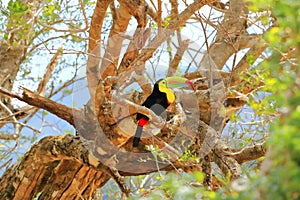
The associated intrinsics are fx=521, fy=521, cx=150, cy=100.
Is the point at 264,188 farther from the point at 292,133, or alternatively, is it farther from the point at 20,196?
the point at 20,196

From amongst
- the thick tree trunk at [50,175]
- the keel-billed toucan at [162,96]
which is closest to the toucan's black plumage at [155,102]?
the keel-billed toucan at [162,96]

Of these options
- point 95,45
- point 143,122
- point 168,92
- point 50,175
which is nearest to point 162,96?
point 168,92

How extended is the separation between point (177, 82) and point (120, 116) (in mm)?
421

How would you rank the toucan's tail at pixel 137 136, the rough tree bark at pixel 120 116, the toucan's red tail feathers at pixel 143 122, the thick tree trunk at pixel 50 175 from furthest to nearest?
the thick tree trunk at pixel 50 175 → the toucan's tail at pixel 137 136 → the toucan's red tail feathers at pixel 143 122 → the rough tree bark at pixel 120 116

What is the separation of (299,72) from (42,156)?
8.56 feet

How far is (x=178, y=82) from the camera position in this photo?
314 centimetres

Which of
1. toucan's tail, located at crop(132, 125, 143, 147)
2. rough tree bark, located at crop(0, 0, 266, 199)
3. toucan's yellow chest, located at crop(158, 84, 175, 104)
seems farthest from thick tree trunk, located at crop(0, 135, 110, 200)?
toucan's yellow chest, located at crop(158, 84, 175, 104)

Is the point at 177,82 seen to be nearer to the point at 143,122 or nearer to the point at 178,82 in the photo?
the point at 178,82

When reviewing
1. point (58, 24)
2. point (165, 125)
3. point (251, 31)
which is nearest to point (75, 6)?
point (58, 24)

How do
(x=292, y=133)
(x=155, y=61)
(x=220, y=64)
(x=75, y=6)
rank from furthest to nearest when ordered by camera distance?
(x=75, y=6) → (x=155, y=61) → (x=220, y=64) → (x=292, y=133)

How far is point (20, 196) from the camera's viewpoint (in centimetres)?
323

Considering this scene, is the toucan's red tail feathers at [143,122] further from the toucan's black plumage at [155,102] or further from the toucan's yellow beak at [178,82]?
the toucan's yellow beak at [178,82]

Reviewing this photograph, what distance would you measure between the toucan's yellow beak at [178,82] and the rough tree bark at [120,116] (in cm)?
9

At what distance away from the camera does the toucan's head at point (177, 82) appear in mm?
3062
